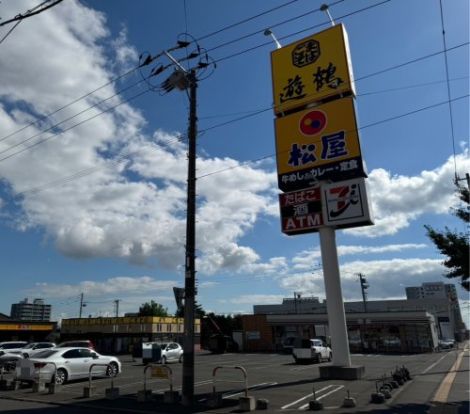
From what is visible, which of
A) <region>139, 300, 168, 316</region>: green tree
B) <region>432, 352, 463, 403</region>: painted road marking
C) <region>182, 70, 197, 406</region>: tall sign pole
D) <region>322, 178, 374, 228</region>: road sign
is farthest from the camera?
<region>139, 300, 168, 316</region>: green tree

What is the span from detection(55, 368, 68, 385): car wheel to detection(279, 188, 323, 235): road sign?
1116cm

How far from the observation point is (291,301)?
116 metres

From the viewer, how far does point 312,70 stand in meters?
21.5

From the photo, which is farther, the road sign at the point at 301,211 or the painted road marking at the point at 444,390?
the road sign at the point at 301,211

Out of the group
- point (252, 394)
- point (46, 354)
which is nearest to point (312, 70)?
point (252, 394)

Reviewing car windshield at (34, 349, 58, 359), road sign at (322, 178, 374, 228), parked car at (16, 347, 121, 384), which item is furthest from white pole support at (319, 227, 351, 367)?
car windshield at (34, 349, 58, 359)

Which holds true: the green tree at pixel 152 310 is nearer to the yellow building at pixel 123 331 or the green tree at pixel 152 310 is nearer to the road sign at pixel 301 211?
the yellow building at pixel 123 331

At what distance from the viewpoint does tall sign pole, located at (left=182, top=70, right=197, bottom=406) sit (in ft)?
40.8

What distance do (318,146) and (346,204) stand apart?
310cm

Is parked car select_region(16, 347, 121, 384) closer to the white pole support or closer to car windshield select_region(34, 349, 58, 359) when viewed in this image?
car windshield select_region(34, 349, 58, 359)

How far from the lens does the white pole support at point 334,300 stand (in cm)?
1917

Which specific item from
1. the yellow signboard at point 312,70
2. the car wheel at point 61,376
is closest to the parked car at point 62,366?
the car wheel at point 61,376

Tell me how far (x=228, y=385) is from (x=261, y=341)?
36740mm

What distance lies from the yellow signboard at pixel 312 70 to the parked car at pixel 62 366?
47.7 feet
